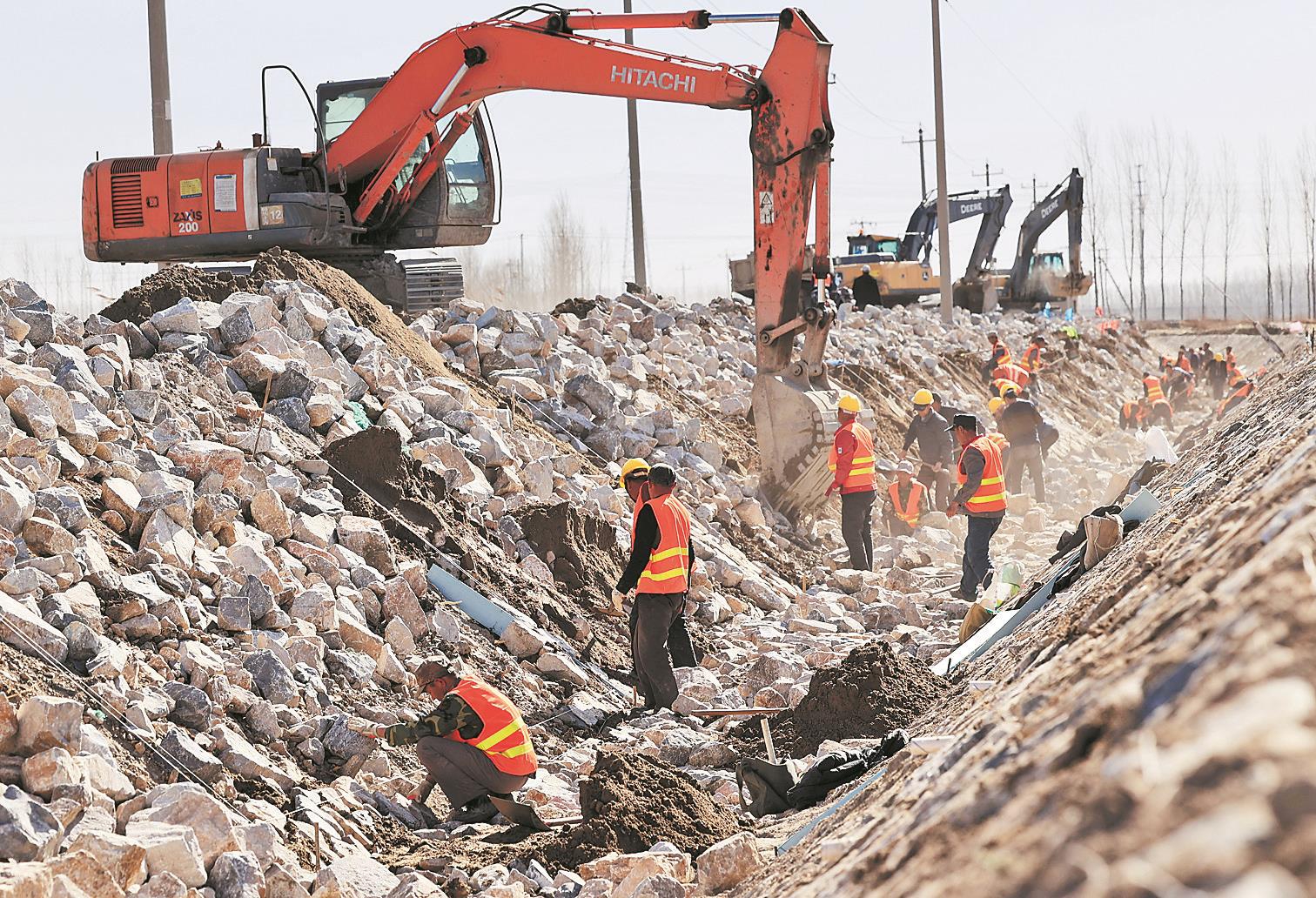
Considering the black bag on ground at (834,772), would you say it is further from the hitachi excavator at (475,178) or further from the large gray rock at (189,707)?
the hitachi excavator at (475,178)

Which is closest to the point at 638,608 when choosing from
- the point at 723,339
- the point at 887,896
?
the point at 887,896

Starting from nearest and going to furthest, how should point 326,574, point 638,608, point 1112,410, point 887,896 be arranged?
point 887,896, point 326,574, point 638,608, point 1112,410

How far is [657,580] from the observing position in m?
7.52

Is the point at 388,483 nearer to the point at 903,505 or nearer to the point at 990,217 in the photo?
the point at 903,505

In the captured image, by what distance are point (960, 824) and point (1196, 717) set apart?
61cm

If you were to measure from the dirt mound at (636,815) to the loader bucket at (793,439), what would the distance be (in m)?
6.11

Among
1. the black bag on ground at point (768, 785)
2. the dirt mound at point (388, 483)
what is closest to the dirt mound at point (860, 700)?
the black bag on ground at point (768, 785)

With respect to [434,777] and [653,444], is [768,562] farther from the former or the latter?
[434,777]

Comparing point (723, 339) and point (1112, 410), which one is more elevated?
point (723, 339)

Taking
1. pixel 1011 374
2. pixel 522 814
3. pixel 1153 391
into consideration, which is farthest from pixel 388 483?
pixel 1153 391

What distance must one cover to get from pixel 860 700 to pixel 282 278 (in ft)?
21.2

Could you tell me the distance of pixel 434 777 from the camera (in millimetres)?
5773

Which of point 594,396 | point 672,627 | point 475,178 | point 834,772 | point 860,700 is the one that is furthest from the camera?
point 475,178

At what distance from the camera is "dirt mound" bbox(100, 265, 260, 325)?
Result: 9.65 m
